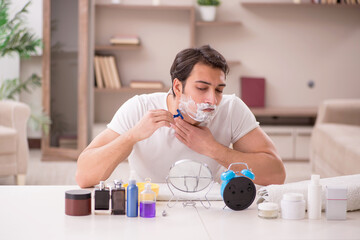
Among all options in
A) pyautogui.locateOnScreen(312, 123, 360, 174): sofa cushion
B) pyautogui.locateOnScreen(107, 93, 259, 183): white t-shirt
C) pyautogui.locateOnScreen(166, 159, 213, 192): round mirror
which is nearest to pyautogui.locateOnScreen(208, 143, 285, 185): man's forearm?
pyautogui.locateOnScreen(107, 93, 259, 183): white t-shirt

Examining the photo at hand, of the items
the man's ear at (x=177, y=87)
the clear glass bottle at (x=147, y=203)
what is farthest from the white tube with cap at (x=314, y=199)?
the man's ear at (x=177, y=87)

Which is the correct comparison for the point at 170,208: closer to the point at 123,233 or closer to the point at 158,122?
the point at 123,233

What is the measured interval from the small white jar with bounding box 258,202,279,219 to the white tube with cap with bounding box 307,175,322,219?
0.10 m

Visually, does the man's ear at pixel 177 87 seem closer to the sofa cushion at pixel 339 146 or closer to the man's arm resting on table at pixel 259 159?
the man's arm resting on table at pixel 259 159

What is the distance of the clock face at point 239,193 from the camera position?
1734 millimetres

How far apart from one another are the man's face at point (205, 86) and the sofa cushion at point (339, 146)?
69.0 inches

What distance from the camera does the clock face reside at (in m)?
1.73

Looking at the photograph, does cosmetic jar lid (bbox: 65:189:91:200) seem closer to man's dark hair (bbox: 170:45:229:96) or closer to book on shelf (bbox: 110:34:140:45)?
man's dark hair (bbox: 170:45:229:96)

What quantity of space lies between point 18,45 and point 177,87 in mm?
3355

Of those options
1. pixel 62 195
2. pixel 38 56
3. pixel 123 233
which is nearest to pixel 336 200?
pixel 123 233

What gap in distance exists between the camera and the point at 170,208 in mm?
1762

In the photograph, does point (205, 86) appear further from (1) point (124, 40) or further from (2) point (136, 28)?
(2) point (136, 28)

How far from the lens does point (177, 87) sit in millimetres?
2213

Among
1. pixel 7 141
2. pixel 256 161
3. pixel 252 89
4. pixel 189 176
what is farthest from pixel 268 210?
pixel 252 89
